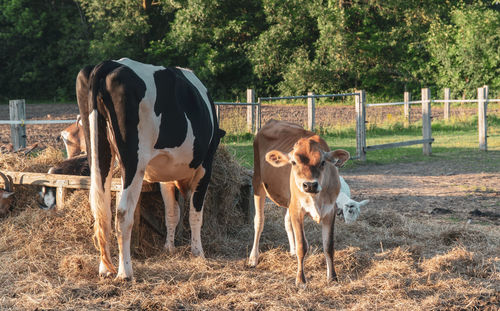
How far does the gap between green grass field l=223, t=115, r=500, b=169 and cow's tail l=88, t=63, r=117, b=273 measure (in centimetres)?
673

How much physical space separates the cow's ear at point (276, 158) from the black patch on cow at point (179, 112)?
743mm

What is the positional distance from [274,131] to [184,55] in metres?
28.4

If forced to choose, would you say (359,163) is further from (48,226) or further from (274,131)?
(48,226)

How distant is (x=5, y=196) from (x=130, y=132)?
2416 millimetres

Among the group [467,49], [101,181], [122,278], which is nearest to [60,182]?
[101,181]

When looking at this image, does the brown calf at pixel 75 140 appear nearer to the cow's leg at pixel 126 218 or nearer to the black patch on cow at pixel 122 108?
the black patch on cow at pixel 122 108

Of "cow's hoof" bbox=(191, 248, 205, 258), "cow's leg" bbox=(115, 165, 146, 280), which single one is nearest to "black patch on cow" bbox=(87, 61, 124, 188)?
"cow's leg" bbox=(115, 165, 146, 280)

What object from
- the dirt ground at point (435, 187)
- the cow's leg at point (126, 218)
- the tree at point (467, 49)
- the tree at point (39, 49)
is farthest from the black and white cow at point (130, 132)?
the tree at point (39, 49)

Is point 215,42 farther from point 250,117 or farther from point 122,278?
point 122,278

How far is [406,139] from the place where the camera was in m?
18.2

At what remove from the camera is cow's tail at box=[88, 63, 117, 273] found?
520 cm

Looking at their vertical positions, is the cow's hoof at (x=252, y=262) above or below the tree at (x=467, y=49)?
below

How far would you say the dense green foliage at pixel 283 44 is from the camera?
30875 millimetres

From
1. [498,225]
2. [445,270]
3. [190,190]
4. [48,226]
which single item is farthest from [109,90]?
[498,225]
